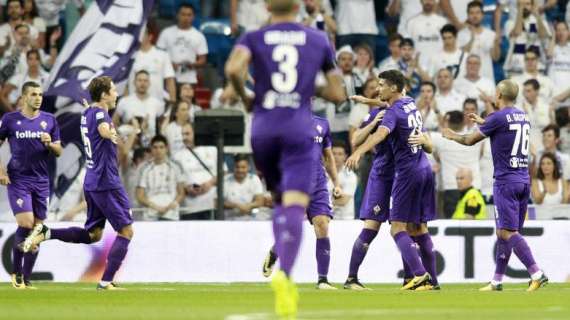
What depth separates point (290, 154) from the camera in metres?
10.2

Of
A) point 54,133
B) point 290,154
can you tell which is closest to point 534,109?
point 54,133

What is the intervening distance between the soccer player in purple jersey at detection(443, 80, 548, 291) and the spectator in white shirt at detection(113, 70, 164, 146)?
23.6 ft

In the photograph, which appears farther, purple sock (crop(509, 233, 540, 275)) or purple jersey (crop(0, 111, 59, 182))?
purple jersey (crop(0, 111, 59, 182))

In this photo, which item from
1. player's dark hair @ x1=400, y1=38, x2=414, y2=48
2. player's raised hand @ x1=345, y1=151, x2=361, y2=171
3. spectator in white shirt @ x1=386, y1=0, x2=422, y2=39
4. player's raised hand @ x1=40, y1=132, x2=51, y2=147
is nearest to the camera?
player's raised hand @ x1=345, y1=151, x2=361, y2=171

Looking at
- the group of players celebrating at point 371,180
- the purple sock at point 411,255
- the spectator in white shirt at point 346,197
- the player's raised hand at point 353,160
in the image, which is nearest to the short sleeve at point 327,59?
the group of players celebrating at point 371,180

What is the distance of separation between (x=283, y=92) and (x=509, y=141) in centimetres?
582

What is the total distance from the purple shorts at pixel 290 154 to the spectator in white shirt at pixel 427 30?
12.7m

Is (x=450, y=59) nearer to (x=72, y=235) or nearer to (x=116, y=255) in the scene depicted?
(x=72, y=235)

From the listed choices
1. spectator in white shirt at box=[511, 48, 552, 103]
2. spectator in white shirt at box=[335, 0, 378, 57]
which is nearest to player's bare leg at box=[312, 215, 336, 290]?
spectator in white shirt at box=[335, 0, 378, 57]

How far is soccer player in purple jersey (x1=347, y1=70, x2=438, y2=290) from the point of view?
49.9 ft

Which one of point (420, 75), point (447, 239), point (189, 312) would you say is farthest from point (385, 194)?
point (420, 75)

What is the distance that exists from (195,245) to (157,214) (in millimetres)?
1151

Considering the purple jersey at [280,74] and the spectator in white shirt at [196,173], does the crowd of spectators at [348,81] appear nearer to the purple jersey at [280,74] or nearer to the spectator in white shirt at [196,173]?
the spectator in white shirt at [196,173]

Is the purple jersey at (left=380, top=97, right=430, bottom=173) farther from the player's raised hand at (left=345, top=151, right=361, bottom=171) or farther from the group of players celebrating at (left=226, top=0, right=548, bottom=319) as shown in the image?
the player's raised hand at (left=345, top=151, right=361, bottom=171)
